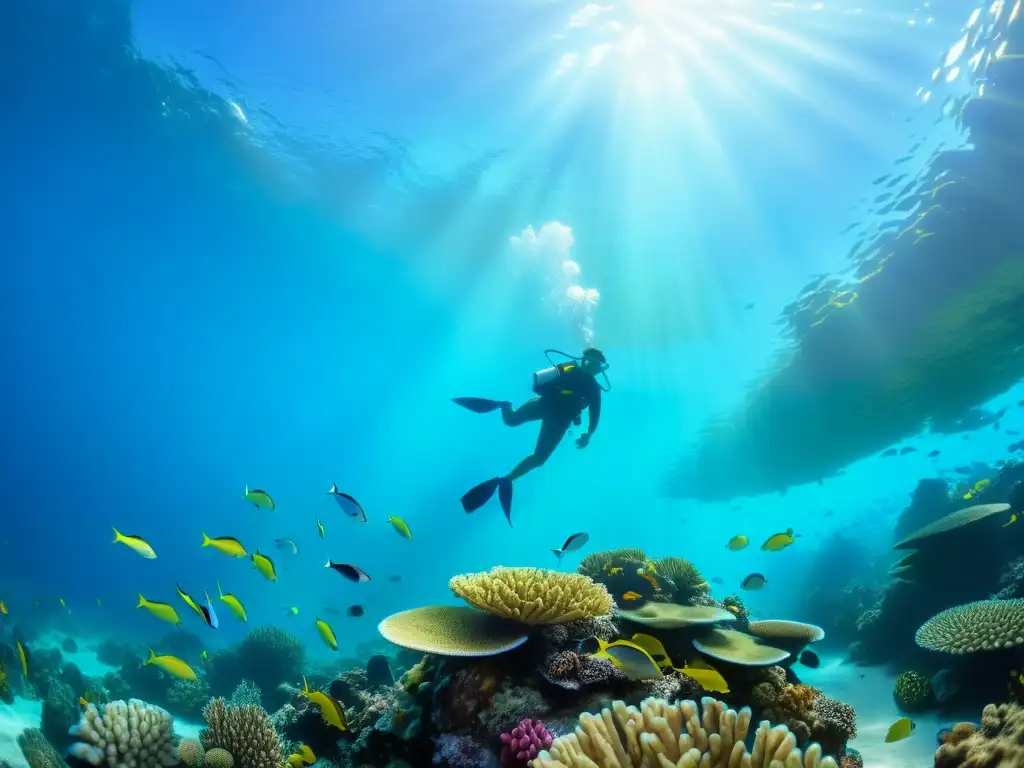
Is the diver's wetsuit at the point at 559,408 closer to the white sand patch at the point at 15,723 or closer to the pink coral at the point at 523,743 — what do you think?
the pink coral at the point at 523,743

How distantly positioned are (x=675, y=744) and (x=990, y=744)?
3214 millimetres

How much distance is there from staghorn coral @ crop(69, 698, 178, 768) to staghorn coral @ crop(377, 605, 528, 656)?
Result: 249cm

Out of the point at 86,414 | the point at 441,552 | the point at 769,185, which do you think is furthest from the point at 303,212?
the point at 86,414

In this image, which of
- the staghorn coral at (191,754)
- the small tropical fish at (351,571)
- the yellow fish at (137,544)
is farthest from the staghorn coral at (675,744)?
the yellow fish at (137,544)

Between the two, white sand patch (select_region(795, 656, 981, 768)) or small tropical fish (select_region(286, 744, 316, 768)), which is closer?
small tropical fish (select_region(286, 744, 316, 768))

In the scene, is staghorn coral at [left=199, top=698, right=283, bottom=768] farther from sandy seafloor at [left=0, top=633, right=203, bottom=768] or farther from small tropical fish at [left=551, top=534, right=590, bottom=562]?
small tropical fish at [left=551, top=534, right=590, bottom=562]

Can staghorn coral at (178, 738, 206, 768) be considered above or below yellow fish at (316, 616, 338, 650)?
below

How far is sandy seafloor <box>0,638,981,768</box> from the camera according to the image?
574 centimetres

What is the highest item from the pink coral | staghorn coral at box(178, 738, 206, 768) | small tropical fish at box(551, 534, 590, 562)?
small tropical fish at box(551, 534, 590, 562)

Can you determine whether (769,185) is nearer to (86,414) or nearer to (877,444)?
(877,444)

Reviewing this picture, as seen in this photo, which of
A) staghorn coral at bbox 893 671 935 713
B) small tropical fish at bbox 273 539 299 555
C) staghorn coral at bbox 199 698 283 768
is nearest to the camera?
staghorn coral at bbox 199 698 283 768

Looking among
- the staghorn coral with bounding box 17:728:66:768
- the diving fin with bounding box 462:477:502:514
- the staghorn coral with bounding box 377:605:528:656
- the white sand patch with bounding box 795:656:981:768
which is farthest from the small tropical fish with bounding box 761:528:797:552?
the staghorn coral with bounding box 17:728:66:768

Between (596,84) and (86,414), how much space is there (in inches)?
4029

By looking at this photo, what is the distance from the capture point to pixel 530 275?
31031 mm
